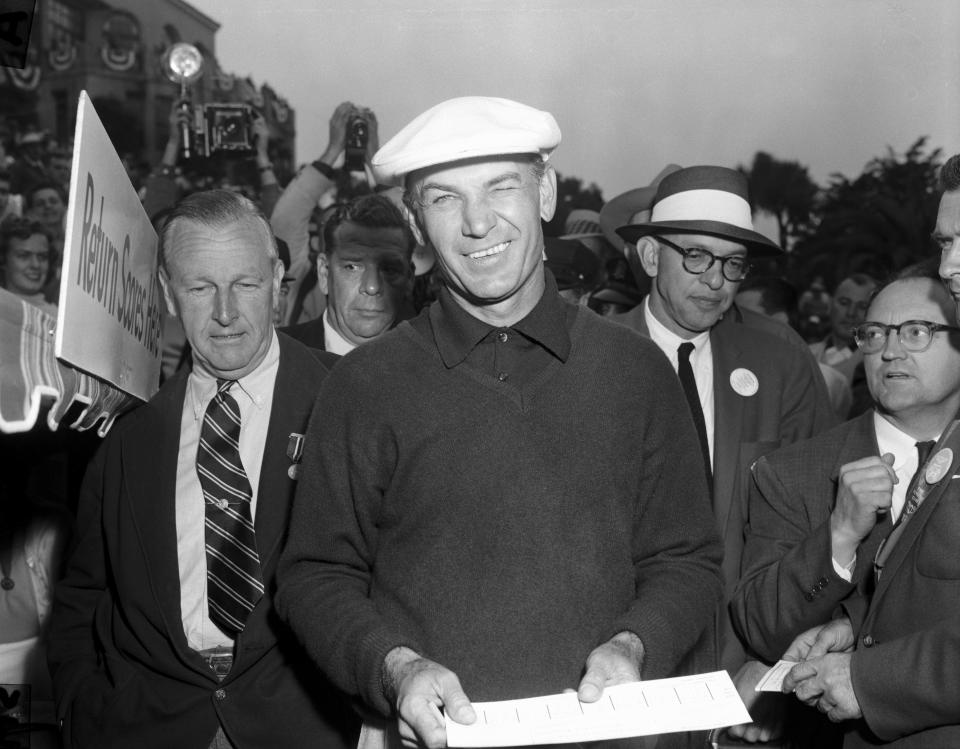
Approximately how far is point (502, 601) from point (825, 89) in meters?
9.28

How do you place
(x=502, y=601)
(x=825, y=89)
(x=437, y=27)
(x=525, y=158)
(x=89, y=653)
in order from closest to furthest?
(x=502, y=601) → (x=525, y=158) → (x=89, y=653) → (x=437, y=27) → (x=825, y=89)

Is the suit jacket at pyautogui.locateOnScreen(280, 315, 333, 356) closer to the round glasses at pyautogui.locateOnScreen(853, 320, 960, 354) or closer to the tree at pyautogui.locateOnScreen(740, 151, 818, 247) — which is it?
the round glasses at pyautogui.locateOnScreen(853, 320, 960, 354)

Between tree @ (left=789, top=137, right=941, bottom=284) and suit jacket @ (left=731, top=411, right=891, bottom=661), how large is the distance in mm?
8715

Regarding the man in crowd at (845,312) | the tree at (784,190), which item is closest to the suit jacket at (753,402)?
the man in crowd at (845,312)

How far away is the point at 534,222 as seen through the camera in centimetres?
229

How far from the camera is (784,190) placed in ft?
36.2

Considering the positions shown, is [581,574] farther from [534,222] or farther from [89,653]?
[89,653]

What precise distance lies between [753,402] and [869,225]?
903cm

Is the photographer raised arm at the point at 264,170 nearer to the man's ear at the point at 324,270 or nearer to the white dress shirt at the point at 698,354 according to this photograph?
the man's ear at the point at 324,270

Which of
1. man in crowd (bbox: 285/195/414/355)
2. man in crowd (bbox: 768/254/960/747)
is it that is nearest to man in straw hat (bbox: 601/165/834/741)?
man in crowd (bbox: 768/254/960/747)

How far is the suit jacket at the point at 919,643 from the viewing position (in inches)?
88.0

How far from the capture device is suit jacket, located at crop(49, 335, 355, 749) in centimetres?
277

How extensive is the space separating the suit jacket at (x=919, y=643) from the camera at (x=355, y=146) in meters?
4.47

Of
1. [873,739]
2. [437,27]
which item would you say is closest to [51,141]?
[437,27]
